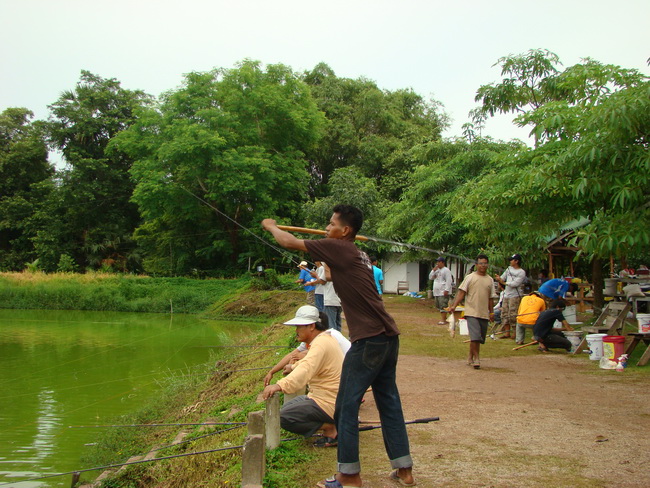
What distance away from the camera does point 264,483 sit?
4.12 meters

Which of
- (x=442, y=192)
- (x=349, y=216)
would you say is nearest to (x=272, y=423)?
(x=349, y=216)

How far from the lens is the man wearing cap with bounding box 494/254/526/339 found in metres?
12.0

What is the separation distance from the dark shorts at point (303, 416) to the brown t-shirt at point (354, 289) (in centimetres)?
124

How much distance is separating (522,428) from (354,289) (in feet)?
8.93

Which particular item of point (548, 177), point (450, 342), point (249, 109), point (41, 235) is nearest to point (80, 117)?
point (41, 235)

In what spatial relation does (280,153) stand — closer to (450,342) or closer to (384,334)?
(450,342)

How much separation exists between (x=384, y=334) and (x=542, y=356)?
7.26 m

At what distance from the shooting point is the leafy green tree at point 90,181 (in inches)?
1422

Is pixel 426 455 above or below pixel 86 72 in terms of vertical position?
below

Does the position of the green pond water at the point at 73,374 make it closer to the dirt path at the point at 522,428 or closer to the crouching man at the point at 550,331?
the dirt path at the point at 522,428

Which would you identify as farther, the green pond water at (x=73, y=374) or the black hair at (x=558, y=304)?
the black hair at (x=558, y=304)

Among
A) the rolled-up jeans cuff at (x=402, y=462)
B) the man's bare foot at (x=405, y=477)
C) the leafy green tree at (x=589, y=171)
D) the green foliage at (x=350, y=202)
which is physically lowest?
the man's bare foot at (x=405, y=477)

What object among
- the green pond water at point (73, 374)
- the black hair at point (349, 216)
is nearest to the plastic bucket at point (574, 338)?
the green pond water at point (73, 374)

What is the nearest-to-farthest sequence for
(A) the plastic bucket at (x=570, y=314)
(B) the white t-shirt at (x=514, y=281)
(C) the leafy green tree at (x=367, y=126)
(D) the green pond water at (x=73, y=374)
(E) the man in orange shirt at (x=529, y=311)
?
(D) the green pond water at (x=73, y=374) < (E) the man in orange shirt at (x=529, y=311) < (B) the white t-shirt at (x=514, y=281) < (A) the plastic bucket at (x=570, y=314) < (C) the leafy green tree at (x=367, y=126)
